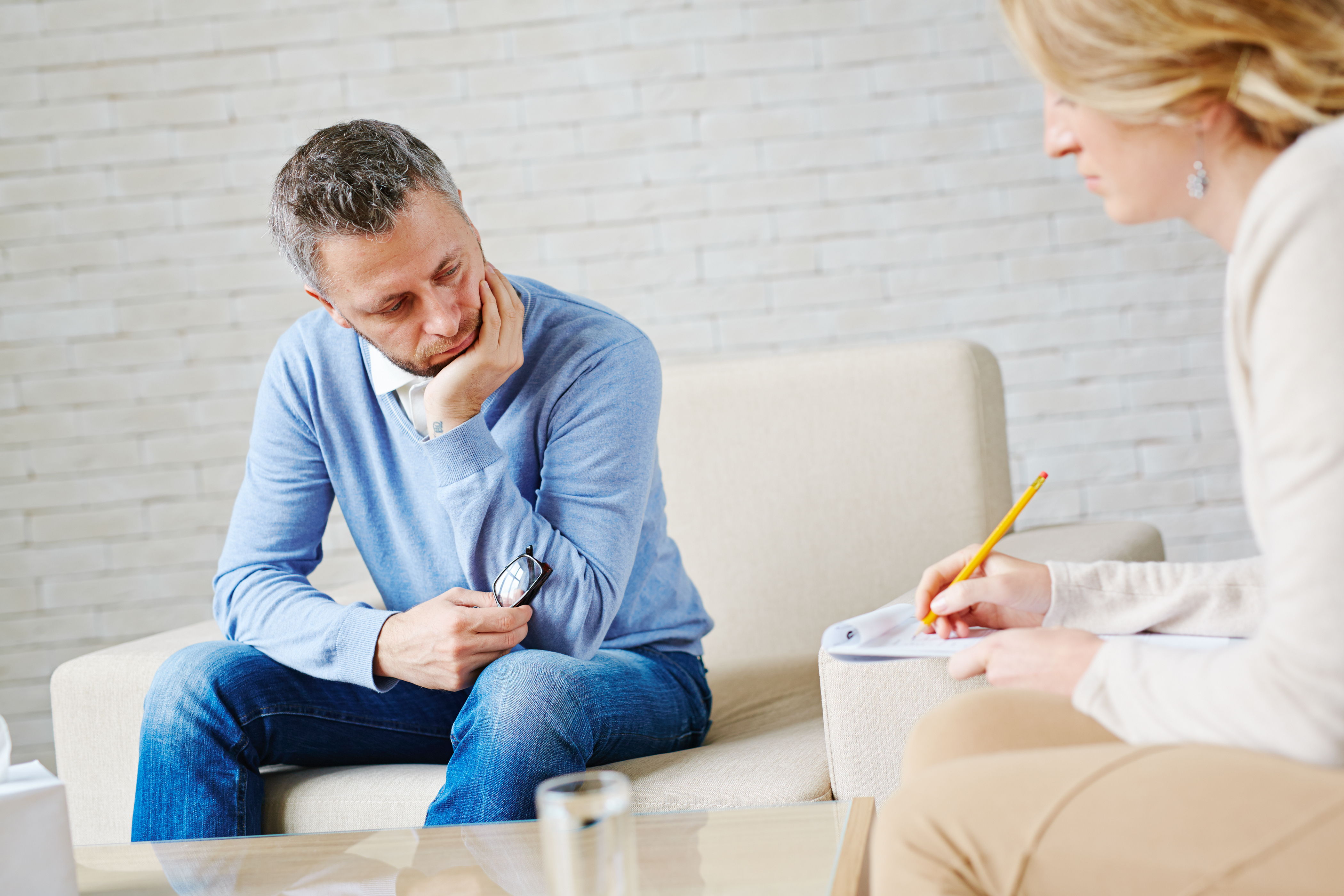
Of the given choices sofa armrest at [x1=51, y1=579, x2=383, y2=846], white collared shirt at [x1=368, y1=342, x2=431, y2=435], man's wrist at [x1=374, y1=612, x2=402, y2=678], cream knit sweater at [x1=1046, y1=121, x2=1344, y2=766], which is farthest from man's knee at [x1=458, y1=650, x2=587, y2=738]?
cream knit sweater at [x1=1046, y1=121, x2=1344, y2=766]

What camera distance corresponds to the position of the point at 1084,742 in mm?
840

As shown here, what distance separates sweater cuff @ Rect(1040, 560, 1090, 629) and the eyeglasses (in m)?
0.54

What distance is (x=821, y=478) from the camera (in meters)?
1.79

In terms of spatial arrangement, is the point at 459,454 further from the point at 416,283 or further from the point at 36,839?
the point at 36,839

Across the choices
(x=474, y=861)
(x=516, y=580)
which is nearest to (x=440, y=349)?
(x=516, y=580)

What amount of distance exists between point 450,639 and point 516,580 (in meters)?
0.10

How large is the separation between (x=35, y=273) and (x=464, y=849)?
2198 millimetres

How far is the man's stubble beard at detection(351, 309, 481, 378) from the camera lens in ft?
4.51

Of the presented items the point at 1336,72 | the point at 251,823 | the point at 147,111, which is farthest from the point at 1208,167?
the point at 147,111

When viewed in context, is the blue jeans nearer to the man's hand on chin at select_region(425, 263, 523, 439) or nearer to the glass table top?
the glass table top

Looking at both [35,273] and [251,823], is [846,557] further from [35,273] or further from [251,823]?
[35,273]

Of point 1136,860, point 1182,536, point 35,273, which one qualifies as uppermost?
point 35,273

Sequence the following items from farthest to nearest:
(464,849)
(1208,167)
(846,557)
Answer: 1. (846,557)
2. (464,849)
3. (1208,167)

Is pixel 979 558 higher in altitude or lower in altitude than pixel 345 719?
higher
